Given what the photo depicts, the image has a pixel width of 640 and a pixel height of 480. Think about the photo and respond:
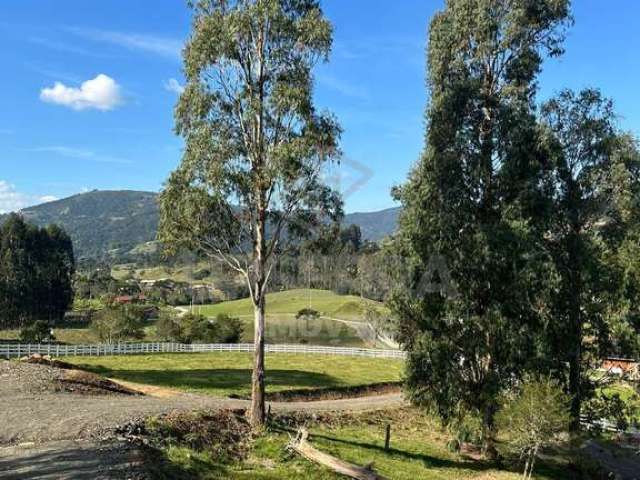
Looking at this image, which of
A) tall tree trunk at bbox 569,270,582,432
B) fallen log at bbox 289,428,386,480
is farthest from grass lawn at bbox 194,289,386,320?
fallen log at bbox 289,428,386,480

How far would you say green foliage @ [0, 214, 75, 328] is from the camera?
112438 millimetres

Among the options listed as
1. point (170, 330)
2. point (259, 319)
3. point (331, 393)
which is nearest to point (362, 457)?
point (259, 319)

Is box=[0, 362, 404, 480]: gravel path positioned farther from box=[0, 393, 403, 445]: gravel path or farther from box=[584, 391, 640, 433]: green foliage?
Answer: box=[584, 391, 640, 433]: green foliage

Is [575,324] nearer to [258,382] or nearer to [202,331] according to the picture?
[258,382]

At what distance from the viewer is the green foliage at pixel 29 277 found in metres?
112

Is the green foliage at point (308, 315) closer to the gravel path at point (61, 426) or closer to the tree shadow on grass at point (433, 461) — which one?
the gravel path at point (61, 426)

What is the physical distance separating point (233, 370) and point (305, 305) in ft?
255

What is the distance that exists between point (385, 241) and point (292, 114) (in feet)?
23.0

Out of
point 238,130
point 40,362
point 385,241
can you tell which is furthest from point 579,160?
point 40,362

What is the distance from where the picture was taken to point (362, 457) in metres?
21.1

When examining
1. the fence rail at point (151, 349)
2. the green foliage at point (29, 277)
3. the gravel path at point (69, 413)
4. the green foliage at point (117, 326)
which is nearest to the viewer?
the gravel path at point (69, 413)

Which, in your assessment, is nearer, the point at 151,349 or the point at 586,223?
the point at 586,223

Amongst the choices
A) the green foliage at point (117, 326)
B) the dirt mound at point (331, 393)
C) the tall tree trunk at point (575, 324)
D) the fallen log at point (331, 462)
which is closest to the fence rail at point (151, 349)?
the dirt mound at point (331, 393)

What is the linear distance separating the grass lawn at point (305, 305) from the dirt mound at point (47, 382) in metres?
77.1
